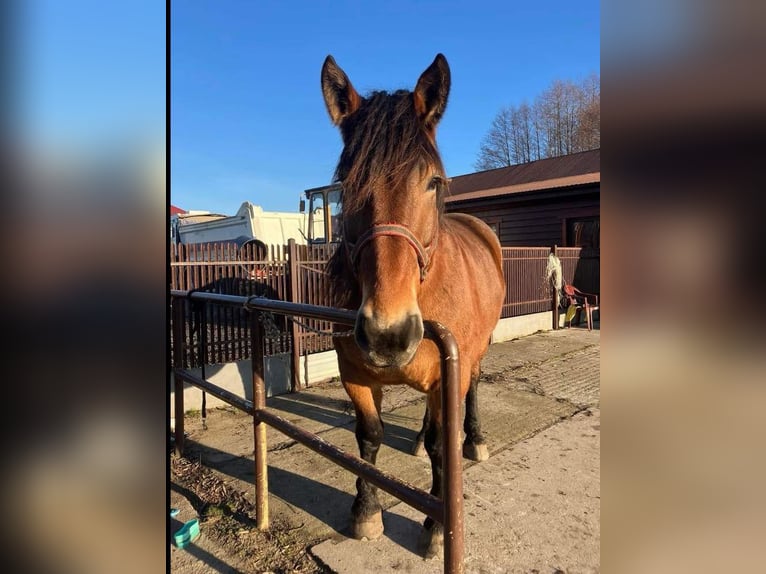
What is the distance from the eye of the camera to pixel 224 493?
306 centimetres

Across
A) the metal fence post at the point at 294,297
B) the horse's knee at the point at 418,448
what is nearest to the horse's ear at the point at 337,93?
the horse's knee at the point at 418,448

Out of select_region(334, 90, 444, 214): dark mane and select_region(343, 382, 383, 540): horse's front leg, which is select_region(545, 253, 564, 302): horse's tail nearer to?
select_region(343, 382, 383, 540): horse's front leg

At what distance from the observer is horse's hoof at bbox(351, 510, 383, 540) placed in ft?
8.16

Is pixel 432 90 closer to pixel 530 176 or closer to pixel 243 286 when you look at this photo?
pixel 243 286

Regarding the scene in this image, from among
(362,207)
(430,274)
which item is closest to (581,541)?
(430,274)

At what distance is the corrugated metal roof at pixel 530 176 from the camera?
1455 centimetres

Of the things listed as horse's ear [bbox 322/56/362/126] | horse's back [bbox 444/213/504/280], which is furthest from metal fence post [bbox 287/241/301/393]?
horse's ear [bbox 322/56/362/126]

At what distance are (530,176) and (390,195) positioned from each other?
54.7ft

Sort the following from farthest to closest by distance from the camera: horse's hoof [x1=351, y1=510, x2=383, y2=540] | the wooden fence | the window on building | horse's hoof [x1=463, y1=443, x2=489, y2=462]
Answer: the window on building, the wooden fence, horse's hoof [x1=463, y1=443, x2=489, y2=462], horse's hoof [x1=351, y1=510, x2=383, y2=540]

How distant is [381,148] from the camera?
187 cm

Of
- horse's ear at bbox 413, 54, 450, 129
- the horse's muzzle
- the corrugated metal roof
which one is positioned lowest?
the horse's muzzle

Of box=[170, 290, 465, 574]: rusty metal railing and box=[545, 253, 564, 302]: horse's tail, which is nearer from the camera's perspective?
box=[170, 290, 465, 574]: rusty metal railing

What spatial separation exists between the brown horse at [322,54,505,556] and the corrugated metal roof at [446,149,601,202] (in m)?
11.7
